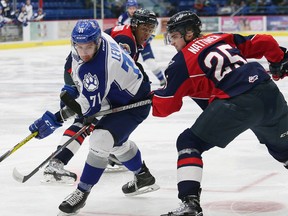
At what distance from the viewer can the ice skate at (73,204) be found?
3.25 metres

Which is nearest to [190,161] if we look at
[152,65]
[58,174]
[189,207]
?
[189,207]

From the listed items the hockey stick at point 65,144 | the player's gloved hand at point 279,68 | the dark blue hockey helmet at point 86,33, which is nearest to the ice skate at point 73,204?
the hockey stick at point 65,144

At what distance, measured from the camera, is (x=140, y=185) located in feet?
12.0

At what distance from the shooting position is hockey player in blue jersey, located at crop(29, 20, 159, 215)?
10.4 feet

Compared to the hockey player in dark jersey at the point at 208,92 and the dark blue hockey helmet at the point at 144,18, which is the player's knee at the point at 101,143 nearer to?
the hockey player in dark jersey at the point at 208,92

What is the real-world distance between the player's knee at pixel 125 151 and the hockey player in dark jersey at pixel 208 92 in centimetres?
59

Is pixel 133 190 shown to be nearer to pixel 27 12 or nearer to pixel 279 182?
pixel 279 182

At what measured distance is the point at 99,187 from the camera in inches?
151

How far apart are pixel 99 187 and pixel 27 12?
39.0 ft

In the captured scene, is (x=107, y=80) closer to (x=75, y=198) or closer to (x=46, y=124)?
(x=46, y=124)

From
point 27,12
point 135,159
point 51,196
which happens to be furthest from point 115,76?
point 27,12

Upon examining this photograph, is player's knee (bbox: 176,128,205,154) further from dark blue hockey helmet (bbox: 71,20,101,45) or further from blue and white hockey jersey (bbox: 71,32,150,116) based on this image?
dark blue hockey helmet (bbox: 71,20,101,45)

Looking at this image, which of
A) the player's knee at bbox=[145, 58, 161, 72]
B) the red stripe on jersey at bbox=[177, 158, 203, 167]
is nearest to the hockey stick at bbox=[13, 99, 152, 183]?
the red stripe on jersey at bbox=[177, 158, 203, 167]

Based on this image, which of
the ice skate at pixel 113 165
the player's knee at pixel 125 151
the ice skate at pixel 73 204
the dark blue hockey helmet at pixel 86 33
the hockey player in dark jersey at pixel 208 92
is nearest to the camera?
the hockey player in dark jersey at pixel 208 92
